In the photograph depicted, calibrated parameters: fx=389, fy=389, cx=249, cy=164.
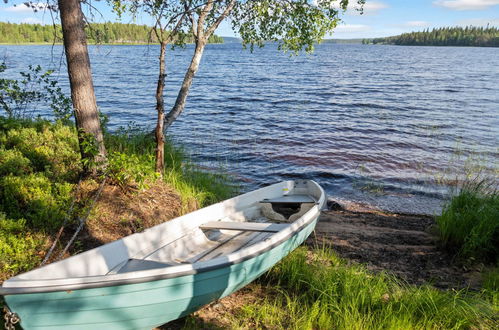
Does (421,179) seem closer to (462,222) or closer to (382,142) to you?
(382,142)

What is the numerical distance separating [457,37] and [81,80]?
17079 centimetres

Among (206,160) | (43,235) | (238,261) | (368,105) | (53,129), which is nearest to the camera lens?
(238,261)

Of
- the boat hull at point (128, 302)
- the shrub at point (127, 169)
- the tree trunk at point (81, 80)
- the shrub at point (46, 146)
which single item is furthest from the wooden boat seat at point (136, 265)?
the shrub at point (46, 146)

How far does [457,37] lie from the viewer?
486 ft

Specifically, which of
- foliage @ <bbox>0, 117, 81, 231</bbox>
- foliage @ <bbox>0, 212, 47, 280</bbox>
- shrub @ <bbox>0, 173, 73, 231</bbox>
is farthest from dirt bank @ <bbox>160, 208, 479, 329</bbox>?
foliage @ <bbox>0, 117, 81, 231</bbox>

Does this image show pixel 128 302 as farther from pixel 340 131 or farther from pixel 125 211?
pixel 340 131

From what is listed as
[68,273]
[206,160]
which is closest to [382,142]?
[206,160]

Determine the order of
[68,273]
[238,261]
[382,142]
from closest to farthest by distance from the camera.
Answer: [68,273]
[238,261]
[382,142]

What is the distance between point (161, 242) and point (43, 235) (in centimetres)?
148

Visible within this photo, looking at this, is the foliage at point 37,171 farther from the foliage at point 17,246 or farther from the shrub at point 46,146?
the foliage at point 17,246

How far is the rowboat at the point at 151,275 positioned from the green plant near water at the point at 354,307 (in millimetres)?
419

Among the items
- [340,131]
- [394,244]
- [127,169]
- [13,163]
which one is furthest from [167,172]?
[340,131]

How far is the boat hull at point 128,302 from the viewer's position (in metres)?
3.20

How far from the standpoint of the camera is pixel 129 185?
245 inches
